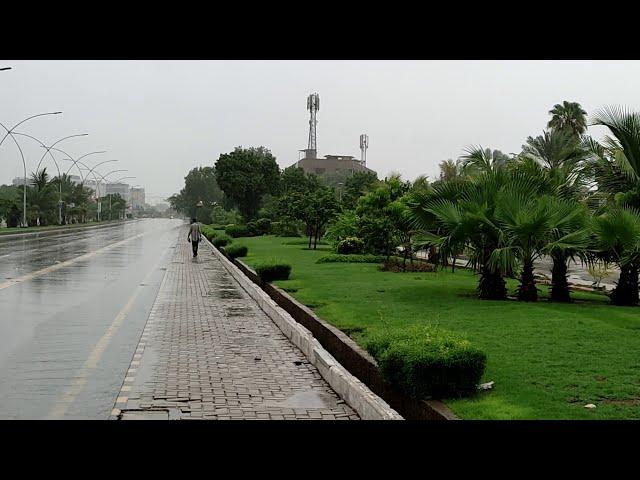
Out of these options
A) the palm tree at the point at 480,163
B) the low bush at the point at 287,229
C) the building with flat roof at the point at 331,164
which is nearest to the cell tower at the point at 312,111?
the building with flat roof at the point at 331,164

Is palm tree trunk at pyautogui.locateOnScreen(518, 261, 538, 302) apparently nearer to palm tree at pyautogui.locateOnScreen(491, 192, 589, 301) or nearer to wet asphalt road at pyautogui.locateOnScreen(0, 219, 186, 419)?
palm tree at pyautogui.locateOnScreen(491, 192, 589, 301)

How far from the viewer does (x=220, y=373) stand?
891cm

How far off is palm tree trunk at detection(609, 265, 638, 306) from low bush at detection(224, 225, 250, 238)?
41.6 meters

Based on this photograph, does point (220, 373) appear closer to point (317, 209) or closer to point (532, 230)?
point (532, 230)

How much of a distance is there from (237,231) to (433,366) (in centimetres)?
4902

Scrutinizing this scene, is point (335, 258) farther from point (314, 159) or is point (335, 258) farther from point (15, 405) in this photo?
point (314, 159)

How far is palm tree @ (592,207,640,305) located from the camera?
45.0 ft

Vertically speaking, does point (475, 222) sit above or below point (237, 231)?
above

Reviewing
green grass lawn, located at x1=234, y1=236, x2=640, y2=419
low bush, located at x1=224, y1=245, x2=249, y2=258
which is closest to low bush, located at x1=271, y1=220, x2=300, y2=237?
low bush, located at x1=224, y1=245, x2=249, y2=258

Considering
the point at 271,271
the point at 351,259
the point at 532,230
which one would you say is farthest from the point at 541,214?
the point at 351,259

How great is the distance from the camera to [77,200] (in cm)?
10194

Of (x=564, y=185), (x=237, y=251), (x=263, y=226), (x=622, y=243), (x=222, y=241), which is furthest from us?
(x=263, y=226)

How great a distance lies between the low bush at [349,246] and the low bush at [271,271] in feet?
35.6
